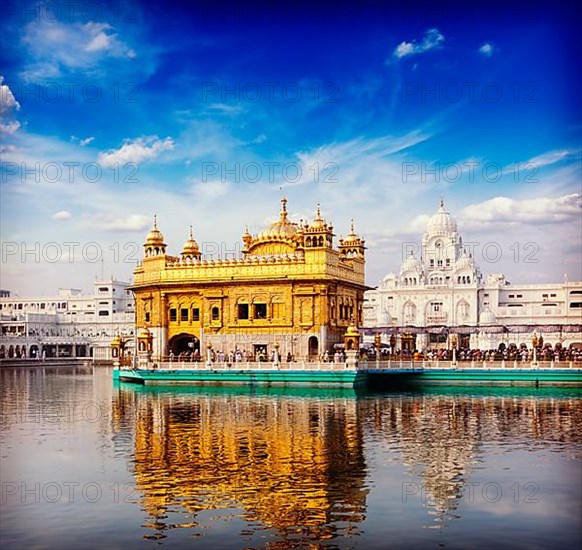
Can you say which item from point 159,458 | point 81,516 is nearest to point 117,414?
point 159,458

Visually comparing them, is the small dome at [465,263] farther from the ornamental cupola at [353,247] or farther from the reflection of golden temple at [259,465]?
the reflection of golden temple at [259,465]

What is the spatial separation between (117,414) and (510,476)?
16.9m

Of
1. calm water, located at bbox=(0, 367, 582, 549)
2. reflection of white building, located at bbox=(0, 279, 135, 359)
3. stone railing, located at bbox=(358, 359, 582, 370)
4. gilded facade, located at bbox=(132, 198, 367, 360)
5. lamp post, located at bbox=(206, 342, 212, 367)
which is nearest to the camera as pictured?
calm water, located at bbox=(0, 367, 582, 549)

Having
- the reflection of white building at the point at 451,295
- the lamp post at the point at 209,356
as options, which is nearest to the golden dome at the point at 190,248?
the lamp post at the point at 209,356

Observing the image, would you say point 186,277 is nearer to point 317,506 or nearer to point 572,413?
point 572,413

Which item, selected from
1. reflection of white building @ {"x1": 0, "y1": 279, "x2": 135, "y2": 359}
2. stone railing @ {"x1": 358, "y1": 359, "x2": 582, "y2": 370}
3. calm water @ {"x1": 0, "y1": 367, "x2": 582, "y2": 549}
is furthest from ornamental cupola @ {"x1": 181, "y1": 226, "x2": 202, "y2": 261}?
reflection of white building @ {"x1": 0, "y1": 279, "x2": 135, "y2": 359}

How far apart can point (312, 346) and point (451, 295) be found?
2793 inches

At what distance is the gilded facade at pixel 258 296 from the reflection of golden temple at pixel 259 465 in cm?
1696

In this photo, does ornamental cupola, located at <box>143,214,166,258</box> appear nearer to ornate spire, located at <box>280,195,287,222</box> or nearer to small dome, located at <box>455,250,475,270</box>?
ornate spire, located at <box>280,195,287,222</box>

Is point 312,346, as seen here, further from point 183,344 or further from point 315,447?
point 315,447

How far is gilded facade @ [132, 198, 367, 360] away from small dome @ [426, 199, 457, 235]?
229ft

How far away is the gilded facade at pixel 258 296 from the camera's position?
47125 millimetres

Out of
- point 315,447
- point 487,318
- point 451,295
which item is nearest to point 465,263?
point 451,295

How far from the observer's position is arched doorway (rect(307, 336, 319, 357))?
4716cm
